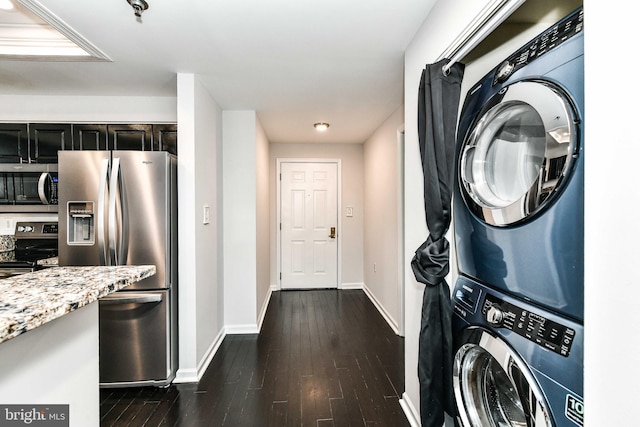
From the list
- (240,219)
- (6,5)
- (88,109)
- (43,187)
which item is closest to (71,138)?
(88,109)

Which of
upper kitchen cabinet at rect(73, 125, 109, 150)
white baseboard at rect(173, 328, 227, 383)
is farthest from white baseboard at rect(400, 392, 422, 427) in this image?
upper kitchen cabinet at rect(73, 125, 109, 150)

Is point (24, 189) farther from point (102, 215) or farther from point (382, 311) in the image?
point (382, 311)

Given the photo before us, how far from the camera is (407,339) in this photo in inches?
74.6

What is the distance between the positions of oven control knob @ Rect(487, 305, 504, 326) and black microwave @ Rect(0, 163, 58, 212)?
3411mm

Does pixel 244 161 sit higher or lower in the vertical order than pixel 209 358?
higher

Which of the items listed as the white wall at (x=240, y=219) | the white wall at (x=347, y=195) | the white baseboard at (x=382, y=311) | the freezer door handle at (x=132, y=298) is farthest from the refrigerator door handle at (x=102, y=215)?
the white wall at (x=347, y=195)

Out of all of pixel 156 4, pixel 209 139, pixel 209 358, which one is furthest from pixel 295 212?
pixel 156 4

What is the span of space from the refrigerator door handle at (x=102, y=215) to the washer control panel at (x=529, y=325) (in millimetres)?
2317

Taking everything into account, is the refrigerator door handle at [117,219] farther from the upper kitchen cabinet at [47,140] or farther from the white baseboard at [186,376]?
the upper kitchen cabinet at [47,140]

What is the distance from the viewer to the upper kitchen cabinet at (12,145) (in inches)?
105

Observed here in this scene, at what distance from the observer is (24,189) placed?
2.65 meters

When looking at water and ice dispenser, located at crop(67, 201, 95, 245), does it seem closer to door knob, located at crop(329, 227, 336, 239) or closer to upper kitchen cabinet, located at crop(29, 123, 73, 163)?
upper kitchen cabinet, located at crop(29, 123, 73, 163)

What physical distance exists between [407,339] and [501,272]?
1.03 metres
